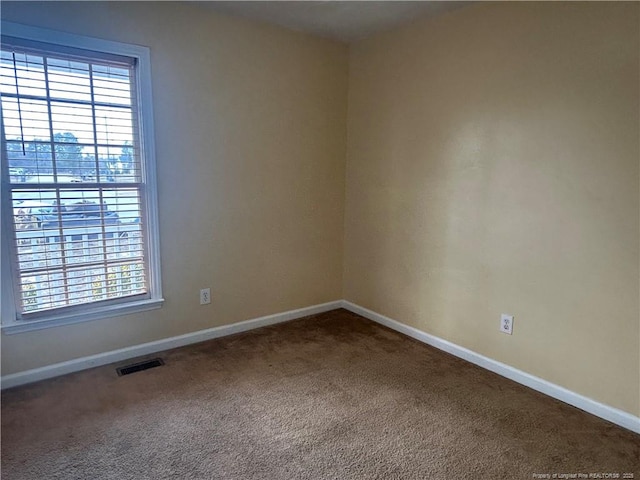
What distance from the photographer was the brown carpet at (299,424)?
180 cm

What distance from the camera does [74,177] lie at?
2428mm

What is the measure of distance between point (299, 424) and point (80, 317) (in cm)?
152

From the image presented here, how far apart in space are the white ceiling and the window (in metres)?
0.75

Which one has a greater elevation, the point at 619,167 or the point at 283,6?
the point at 283,6

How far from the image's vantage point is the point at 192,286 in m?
2.96

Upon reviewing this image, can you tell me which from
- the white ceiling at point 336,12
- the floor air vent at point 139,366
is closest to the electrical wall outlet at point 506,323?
the white ceiling at point 336,12

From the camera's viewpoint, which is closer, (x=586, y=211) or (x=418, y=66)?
(x=586, y=211)

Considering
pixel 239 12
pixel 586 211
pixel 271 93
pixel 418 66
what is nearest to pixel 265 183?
pixel 271 93

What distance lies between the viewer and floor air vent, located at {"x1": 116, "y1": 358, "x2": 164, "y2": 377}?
8.46ft

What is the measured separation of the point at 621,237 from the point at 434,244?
1.14 m

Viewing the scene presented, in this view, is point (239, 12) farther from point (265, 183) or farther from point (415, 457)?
point (415, 457)

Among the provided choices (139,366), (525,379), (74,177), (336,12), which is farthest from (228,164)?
(525,379)

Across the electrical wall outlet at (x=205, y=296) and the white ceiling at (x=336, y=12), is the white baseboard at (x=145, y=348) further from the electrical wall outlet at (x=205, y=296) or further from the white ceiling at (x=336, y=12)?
the white ceiling at (x=336, y=12)

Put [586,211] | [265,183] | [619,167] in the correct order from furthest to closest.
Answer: [265,183] → [586,211] → [619,167]
